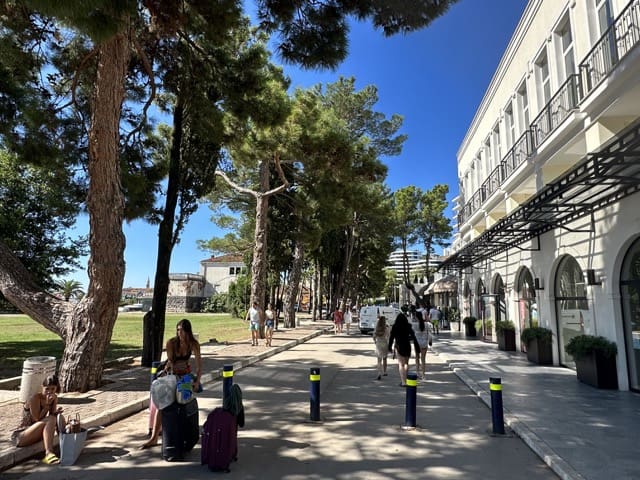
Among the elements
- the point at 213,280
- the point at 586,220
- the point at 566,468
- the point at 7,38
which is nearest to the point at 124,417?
the point at 566,468

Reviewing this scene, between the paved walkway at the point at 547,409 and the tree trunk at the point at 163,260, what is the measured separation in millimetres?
928

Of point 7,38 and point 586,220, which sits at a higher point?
point 7,38

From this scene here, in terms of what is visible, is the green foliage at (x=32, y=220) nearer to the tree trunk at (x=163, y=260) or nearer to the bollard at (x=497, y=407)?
the tree trunk at (x=163, y=260)

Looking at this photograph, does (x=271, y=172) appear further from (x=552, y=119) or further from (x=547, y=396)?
(x=547, y=396)

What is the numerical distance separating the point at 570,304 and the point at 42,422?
1207 cm

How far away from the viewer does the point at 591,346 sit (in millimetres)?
9375

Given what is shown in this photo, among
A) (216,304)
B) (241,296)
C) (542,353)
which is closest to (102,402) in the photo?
(542,353)

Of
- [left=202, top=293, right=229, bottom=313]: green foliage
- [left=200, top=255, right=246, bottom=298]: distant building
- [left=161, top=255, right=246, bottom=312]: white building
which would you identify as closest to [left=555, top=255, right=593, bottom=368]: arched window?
[left=161, top=255, right=246, bottom=312]: white building

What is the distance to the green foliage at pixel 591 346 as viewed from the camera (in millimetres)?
9180

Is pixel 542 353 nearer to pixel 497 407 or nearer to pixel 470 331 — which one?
pixel 497 407

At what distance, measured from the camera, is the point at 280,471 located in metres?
4.73

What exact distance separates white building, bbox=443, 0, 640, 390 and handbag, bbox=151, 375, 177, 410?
22.4ft

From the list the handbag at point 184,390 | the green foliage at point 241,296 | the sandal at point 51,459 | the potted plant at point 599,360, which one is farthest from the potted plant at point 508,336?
the green foliage at point 241,296

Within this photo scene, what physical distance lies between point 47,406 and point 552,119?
1305cm
